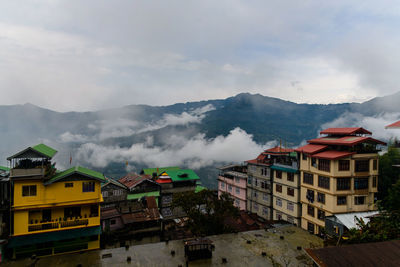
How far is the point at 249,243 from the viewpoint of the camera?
27.5 m

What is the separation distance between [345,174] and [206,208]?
1897 cm

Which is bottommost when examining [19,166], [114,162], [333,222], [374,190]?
[114,162]

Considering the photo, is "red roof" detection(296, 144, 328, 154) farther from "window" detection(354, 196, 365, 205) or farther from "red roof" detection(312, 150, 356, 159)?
"window" detection(354, 196, 365, 205)

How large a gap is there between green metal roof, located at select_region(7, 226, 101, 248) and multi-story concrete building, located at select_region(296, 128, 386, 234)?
30039 mm

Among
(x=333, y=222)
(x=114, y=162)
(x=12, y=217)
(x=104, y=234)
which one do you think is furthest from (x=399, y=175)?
(x=114, y=162)

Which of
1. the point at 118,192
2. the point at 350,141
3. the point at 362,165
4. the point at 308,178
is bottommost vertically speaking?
the point at 118,192

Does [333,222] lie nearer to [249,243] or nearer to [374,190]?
[374,190]

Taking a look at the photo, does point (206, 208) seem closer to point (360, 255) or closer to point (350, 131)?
point (360, 255)

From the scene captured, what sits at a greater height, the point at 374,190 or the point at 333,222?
the point at 374,190

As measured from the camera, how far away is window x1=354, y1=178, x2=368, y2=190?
3419 centimetres

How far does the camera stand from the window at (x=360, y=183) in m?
34.2

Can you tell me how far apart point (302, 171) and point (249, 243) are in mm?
17515

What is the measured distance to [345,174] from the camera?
33.7 meters

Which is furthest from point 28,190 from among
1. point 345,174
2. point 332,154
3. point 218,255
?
point 345,174
